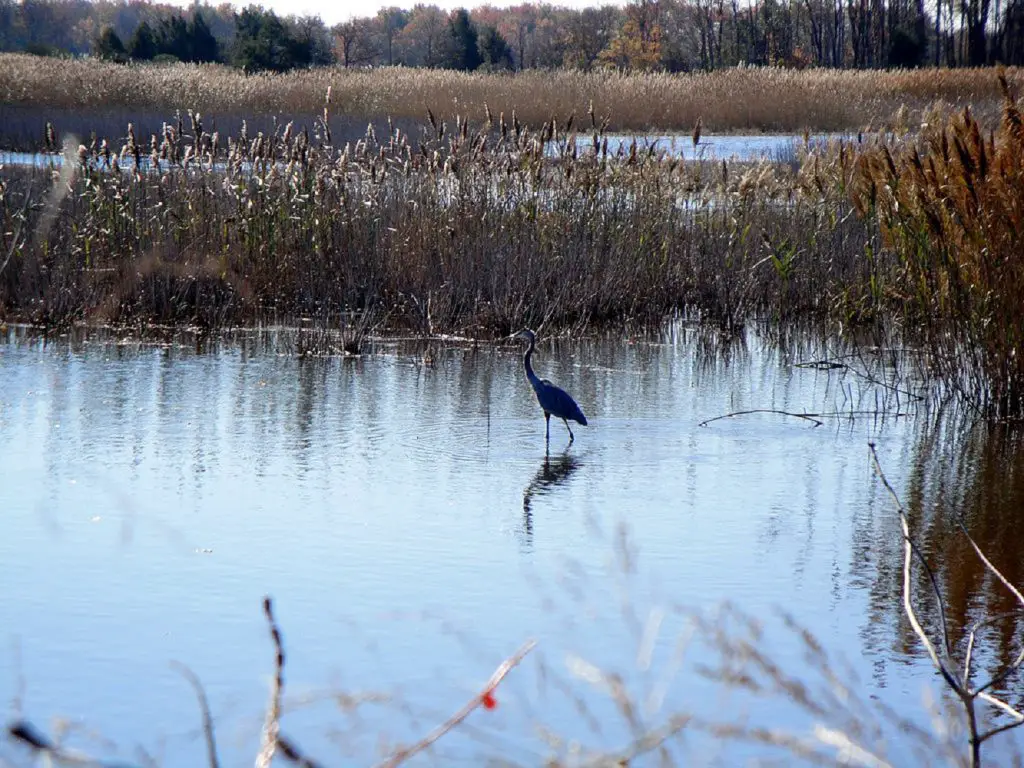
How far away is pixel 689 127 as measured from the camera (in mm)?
28422

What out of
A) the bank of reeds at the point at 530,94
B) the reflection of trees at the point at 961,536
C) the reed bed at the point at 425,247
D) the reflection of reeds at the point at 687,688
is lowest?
the reflection of trees at the point at 961,536

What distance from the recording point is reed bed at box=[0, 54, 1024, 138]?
25500 millimetres

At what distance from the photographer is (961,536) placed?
16.3 feet

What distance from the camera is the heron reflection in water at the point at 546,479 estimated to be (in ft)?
16.6

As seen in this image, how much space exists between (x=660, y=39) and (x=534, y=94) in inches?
1667

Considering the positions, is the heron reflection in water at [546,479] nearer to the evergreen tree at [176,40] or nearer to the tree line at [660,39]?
the tree line at [660,39]

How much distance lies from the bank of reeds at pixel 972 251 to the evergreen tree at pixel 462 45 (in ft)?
160

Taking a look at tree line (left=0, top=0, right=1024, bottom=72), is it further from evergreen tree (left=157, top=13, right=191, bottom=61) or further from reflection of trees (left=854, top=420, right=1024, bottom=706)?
reflection of trees (left=854, top=420, right=1024, bottom=706)

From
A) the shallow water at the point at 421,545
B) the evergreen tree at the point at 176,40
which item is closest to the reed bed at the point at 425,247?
the shallow water at the point at 421,545

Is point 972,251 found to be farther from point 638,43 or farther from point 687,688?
point 638,43

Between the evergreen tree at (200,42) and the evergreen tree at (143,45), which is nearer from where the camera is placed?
the evergreen tree at (143,45)

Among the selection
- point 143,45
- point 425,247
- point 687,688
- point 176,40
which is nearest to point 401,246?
point 425,247

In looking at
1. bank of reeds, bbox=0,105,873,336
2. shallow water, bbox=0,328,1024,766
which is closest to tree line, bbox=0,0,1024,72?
bank of reeds, bbox=0,105,873,336

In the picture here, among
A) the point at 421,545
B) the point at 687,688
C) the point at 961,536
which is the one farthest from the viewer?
the point at 961,536
